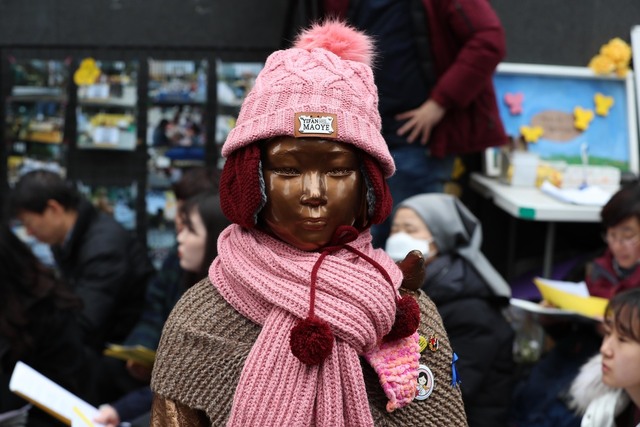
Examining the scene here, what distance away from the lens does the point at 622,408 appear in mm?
2949

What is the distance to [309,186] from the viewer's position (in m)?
1.77

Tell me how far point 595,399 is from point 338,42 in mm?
1680

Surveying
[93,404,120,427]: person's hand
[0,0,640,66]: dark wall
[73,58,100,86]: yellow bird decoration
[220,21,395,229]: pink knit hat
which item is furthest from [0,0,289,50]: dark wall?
[220,21,395,229]: pink knit hat

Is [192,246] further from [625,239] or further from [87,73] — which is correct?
[87,73]

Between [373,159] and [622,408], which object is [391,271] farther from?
[622,408]

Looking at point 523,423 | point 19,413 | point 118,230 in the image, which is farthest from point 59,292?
point 523,423

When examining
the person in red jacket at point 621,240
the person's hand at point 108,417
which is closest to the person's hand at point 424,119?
the person in red jacket at point 621,240

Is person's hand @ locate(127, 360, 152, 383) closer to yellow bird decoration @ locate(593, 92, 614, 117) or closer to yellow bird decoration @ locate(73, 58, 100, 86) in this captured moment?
yellow bird decoration @ locate(73, 58, 100, 86)

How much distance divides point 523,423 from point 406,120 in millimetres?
1392

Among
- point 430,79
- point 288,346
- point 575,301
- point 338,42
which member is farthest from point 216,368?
point 430,79

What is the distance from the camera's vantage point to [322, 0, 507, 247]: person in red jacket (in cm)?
394

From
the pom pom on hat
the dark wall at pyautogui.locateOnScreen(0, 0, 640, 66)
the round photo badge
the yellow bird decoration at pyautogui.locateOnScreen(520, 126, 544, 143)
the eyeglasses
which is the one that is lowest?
the round photo badge

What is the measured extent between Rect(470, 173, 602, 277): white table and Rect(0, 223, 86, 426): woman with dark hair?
203 cm

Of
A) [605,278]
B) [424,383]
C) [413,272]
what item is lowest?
[605,278]
